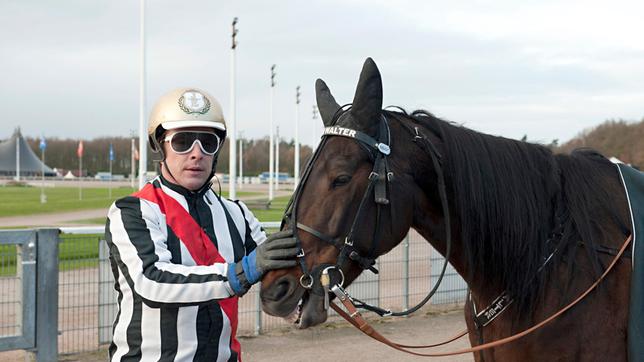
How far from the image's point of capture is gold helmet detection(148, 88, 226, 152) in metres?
2.55

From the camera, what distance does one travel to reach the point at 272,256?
7.29ft

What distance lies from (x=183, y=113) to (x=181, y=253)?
58 cm

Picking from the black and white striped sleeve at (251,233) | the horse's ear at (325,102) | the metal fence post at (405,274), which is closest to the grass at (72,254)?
the black and white striped sleeve at (251,233)

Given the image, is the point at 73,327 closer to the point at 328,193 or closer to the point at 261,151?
the point at 328,193

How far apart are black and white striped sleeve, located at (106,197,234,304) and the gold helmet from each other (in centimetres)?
36

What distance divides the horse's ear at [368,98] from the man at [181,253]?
22.6 inches

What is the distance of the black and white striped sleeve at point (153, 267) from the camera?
7.37ft

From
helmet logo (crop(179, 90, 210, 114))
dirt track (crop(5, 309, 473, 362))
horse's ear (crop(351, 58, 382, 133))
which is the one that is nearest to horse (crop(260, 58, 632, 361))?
horse's ear (crop(351, 58, 382, 133))

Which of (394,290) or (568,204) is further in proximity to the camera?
(394,290)

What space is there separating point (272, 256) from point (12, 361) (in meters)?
4.78

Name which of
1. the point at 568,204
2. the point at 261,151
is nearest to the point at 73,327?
the point at 568,204

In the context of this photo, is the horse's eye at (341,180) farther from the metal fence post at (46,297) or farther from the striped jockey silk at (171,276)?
the metal fence post at (46,297)

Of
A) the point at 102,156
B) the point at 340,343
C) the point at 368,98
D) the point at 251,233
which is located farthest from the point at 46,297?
the point at 102,156

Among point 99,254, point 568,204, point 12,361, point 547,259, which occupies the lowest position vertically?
point 12,361
